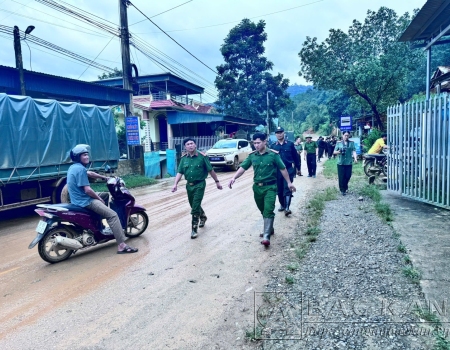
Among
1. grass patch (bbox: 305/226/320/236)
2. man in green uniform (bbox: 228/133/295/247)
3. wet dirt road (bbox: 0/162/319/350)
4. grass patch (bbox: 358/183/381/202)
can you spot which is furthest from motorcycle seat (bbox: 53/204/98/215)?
grass patch (bbox: 358/183/381/202)

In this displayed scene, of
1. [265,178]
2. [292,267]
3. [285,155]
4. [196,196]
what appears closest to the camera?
[292,267]

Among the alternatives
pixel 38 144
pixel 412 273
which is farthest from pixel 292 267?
pixel 38 144

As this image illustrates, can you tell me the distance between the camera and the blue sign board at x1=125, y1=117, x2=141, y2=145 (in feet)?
51.4

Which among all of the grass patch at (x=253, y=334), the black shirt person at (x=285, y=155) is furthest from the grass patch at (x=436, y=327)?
the black shirt person at (x=285, y=155)

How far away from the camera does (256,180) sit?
18.1ft

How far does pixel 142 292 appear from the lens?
151 inches

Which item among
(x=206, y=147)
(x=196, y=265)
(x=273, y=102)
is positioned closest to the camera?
(x=196, y=265)

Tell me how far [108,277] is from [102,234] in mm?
1169

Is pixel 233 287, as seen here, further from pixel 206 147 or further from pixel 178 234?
pixel 206 147

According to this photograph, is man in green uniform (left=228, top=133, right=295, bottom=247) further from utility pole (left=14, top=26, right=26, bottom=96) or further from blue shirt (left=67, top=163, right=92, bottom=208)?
utility pole (left=14, top=26, right=26, bottom=96)

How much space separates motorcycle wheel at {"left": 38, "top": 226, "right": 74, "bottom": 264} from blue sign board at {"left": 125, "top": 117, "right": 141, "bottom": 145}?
10975mm

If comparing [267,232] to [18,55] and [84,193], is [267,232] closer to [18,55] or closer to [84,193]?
[84,193]

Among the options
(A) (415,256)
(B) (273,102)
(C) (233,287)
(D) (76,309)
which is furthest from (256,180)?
(B) (273,102)

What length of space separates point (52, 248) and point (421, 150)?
23.3ft
